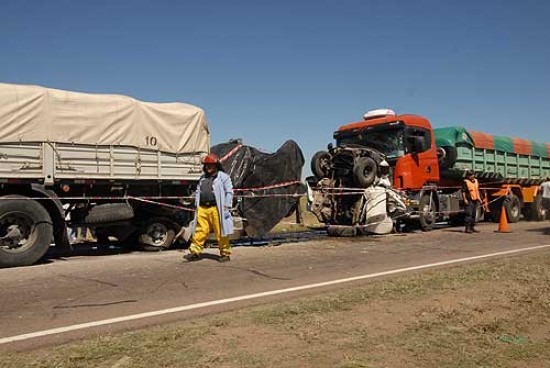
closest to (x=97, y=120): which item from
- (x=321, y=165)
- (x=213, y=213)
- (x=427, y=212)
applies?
(x=213, y=213)

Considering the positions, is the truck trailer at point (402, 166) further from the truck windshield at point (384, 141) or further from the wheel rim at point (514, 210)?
the wheel rim at point (514, 210)

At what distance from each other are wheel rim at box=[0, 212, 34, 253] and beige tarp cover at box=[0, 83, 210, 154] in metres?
1.27

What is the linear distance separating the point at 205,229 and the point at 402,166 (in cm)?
754

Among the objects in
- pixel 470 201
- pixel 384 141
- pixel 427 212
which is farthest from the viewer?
pixel 427 212

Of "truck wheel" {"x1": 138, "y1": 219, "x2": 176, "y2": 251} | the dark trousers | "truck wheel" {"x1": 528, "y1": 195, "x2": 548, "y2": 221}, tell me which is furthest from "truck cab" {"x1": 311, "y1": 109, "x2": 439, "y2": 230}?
"truck wheel" {"x1": 528, "y1": 195, "x2": 548, "y2": 221}

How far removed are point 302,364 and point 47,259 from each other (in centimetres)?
731

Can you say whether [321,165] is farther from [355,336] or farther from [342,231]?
[355,336]

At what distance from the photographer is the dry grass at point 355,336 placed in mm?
4055

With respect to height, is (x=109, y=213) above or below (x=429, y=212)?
above

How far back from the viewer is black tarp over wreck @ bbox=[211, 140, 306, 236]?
12406 millimetres

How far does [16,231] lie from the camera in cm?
894

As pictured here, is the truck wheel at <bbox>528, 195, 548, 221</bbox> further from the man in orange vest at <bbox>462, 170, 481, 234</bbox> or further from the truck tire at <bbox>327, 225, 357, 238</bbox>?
the truck tire at <bbox>327, 225, 357, 238</bbox>

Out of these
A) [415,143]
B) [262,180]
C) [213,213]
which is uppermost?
[415,143]

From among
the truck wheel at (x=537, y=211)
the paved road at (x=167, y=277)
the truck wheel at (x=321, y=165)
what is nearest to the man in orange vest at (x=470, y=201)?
the paved road at (x=167, y=277)
